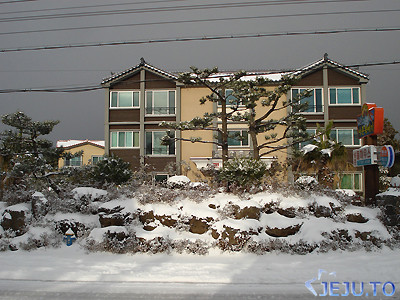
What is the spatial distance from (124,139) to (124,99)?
3.30 metres

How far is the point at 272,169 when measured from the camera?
44.4 feet

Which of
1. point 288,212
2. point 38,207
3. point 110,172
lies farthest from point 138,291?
point 110,172

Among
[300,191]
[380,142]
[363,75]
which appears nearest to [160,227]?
[300,191]

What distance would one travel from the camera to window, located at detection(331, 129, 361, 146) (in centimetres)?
2623

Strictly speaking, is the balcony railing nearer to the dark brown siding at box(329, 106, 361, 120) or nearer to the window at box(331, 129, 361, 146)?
the dark brown siding at box(329, 106, 361, 120)

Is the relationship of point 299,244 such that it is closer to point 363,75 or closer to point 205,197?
point 205,197

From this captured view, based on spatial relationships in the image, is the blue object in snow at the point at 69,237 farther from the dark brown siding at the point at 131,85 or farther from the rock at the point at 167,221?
the dark brown siding at the point at 131,85

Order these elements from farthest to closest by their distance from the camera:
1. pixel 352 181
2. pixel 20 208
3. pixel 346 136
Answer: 1. pixel 346 136
2. pixel 352 181
3. pixel 20 208

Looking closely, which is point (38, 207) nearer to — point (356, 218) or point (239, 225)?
point (239, 225)

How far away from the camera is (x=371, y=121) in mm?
11391

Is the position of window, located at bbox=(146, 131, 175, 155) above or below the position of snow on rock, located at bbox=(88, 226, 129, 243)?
above

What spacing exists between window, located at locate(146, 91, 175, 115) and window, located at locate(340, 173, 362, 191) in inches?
564

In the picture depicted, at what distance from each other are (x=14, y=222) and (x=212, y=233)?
6101 mm

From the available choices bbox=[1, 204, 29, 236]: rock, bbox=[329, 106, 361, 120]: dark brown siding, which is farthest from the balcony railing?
bbox=[1, 204, 29, 236]: rock
